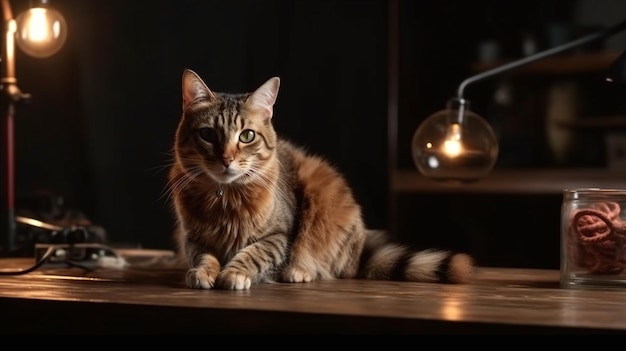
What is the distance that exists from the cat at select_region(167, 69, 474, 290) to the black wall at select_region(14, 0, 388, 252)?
863 millimetres

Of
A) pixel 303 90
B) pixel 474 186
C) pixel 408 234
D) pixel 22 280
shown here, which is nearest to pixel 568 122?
pixel 474 186

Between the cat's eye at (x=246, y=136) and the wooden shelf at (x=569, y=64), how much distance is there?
140cm

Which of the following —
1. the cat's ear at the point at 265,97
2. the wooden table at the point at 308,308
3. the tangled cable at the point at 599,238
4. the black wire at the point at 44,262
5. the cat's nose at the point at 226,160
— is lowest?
the black wire at the point at 44,262

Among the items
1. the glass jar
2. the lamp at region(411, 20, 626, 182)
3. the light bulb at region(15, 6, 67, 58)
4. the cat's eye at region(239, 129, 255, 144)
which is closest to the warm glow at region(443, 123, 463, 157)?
the lamp at region(411, 20, 626, 182)

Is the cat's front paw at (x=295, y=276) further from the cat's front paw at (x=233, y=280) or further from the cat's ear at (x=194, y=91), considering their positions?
the cat's ear at (x=194, y=91)

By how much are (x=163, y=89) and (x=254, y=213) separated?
3.75ft

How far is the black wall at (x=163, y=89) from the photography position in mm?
2414

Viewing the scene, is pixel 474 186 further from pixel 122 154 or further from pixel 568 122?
pixel 122 154

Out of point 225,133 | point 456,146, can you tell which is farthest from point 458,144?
point 225,133

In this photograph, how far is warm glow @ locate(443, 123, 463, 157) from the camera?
5.45 ft

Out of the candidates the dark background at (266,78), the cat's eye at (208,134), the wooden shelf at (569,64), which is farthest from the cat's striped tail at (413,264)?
the wooden shelf at (569,64)

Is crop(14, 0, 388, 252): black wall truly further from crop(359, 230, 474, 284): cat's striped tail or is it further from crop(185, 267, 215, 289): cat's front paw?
crop(185, 267, 215, 289): cat's front paw

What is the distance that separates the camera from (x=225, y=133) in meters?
1.40

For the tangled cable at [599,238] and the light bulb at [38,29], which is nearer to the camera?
the tangled cable at [599,238]
